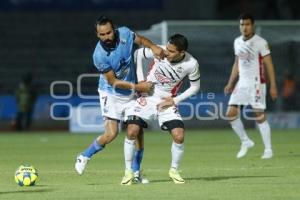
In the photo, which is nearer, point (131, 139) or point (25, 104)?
point (131, 139)

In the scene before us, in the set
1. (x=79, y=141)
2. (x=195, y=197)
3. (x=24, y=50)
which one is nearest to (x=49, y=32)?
(x=24, y=50)

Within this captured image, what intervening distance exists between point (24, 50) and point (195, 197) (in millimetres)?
24723

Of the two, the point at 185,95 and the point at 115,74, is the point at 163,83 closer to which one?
the point at 185,95

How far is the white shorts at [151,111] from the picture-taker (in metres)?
11.4

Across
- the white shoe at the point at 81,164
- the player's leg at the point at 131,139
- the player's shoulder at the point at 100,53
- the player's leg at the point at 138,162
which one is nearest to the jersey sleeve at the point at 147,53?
the player's shoulder at the point at 100,53

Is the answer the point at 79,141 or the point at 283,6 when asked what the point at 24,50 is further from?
the point at 79,141

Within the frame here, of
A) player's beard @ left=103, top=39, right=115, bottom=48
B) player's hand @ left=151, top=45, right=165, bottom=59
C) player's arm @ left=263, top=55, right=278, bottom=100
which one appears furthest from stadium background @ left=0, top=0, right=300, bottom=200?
player's beard @ left=103, top=39, right=115, bottom=48

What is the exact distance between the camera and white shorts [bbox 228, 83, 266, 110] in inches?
619

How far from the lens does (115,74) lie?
11516 millimetres

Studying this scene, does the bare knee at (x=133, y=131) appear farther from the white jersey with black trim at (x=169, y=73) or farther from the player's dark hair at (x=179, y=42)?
the player's dark hair at (x=179, y=42)

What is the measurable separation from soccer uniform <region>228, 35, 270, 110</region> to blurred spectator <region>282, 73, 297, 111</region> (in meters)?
11.3

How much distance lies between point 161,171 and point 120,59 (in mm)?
2292

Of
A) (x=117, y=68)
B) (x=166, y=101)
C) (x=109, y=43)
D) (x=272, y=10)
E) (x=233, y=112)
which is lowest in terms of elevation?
(x=166, y=101)

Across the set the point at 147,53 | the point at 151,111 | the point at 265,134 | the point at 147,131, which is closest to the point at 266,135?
the point at 265,134
